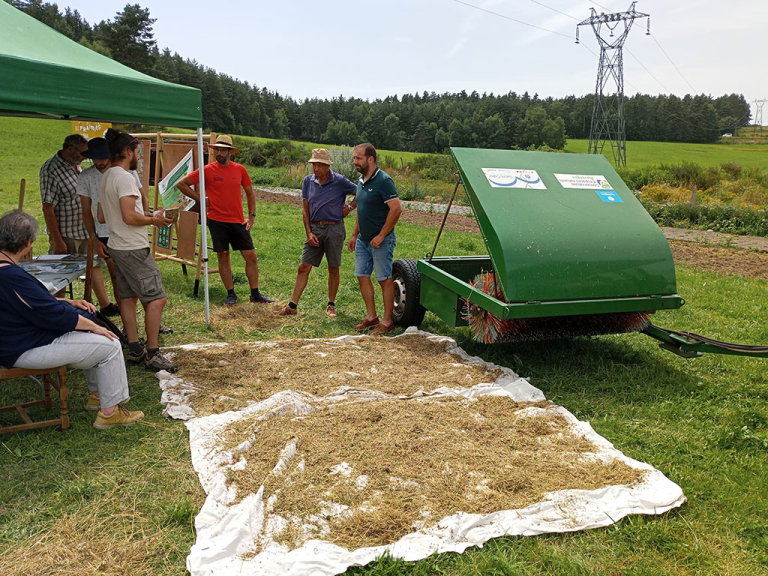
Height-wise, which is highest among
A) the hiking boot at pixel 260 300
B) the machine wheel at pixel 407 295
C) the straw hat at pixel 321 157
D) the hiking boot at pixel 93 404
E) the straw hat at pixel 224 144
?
the straw hat at pixel 224 144

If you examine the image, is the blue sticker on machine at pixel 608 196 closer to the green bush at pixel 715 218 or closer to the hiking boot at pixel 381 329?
the hiking boot at pixel 381 329

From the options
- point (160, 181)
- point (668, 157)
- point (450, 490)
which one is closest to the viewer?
point (450, 490)

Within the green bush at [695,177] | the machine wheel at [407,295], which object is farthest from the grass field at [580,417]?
the green bush at [695,177]

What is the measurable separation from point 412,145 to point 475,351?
7672 cm

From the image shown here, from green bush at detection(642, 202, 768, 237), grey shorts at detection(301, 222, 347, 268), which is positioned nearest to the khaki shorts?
grey shorts at detection(301, 222, 347, 268)

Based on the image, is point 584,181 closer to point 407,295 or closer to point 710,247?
point 407,295

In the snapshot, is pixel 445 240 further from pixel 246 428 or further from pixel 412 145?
pixel 412 145

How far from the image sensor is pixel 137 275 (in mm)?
4680

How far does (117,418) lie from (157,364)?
0.99 metres

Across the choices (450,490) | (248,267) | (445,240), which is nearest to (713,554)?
(450,490)

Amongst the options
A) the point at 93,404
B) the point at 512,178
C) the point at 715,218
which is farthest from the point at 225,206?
the point at 715,218

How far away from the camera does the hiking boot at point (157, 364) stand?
4.81 meters

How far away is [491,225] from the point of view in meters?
4.67

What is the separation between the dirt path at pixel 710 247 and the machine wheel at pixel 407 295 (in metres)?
6.62
